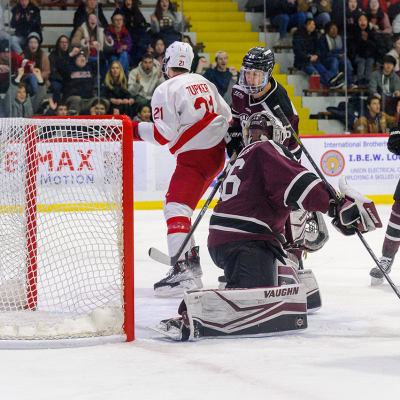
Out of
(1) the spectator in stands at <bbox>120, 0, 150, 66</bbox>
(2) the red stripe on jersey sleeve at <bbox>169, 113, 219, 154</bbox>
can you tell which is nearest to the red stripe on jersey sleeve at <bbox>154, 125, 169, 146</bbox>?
(2) the red stripe on jersey sleeve at <bbox>169, 113, 219, 154</bbox>

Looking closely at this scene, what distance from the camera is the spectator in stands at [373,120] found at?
6.79 metres

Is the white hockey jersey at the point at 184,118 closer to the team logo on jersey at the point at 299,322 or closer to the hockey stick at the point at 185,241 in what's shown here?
the hockey stick at the point at 185,241

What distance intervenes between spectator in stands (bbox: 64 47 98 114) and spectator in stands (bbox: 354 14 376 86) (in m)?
2.84

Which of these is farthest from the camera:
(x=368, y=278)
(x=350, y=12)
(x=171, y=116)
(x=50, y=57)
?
(x=350, y=12)

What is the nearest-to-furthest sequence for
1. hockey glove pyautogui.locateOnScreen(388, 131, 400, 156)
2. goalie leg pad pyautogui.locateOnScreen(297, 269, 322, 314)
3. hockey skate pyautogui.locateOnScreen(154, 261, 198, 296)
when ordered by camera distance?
1. goalie leg pad pyautogui.locateOnScreen(297, 269, 322, 314)
2. hockey skate pyautogui.locateOnScreen(154, 261, 198, 296)
3. hockey glove pyautogui.locateOnScreen(388, 131, 400, 156)

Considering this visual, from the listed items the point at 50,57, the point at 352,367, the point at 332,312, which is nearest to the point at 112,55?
the point at 50,57

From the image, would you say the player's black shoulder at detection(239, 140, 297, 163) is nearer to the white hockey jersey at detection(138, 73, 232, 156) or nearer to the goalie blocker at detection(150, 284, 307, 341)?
the goalie blocker at detection(150, 284, 307, 341)

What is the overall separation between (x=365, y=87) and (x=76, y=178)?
508cm

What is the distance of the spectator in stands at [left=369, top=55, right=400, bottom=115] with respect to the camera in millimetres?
7160

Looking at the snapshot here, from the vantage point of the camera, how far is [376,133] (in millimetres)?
6562

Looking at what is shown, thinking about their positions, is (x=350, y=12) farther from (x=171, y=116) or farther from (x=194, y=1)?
(x=171, y=116)

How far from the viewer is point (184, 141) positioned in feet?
10.6

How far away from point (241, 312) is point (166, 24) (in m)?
5.70

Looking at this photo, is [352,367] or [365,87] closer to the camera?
[352,367]
